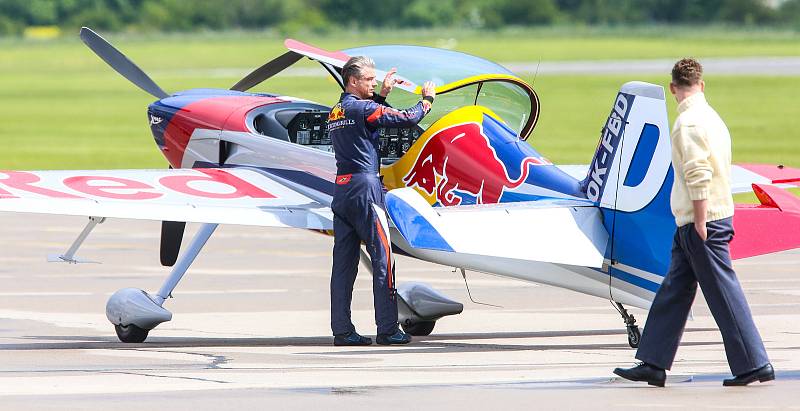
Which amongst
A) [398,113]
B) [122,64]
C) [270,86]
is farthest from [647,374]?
[270,86]

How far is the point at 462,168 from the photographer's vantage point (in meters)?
10.4

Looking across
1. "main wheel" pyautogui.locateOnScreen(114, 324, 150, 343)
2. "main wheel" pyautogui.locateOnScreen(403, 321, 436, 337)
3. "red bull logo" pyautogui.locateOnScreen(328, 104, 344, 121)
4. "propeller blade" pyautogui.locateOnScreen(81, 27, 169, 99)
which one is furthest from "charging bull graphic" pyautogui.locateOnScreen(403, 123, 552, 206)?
"propeller blade" pyautogui.locateOnScreen(81, 27, 169, 99)

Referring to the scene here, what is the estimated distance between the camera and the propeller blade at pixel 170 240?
13039 mm

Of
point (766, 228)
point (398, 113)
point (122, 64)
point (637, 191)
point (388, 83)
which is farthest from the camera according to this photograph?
point (122, 64)

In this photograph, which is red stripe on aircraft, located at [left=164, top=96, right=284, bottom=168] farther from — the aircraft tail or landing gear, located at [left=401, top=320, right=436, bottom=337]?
the aircraft tail

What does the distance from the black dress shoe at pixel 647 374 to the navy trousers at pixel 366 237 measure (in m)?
2.29

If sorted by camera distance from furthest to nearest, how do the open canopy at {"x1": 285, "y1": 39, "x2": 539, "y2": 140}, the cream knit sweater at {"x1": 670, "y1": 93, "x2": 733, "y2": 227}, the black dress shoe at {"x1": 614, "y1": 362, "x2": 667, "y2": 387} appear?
1. the open canopy at {"x1": 285, "y1": 39, "x2": 539, "y2": 140}
2. the black dress shoe at {"x1": 614, "y1": 362, "x2": 667, "y2": 387}
3. the cream knit sweater at {"x1": 670, "y1": 93, "x2": 733, "y2": 227}

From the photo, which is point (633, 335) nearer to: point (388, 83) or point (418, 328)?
point (418, 328)

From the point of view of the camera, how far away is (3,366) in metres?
9.52

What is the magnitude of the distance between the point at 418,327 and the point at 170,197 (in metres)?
1.98

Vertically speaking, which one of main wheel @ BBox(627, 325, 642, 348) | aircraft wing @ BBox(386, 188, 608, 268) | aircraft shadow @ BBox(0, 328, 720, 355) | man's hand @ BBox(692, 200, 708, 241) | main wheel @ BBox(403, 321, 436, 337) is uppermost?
man's hand @ BBox(692, 200, 708, 241)

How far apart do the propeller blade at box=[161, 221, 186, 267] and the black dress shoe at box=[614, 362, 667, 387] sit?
5353mm

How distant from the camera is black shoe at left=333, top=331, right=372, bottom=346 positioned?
10.5 metres

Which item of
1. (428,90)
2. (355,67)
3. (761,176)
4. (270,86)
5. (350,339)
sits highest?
(355,67)
